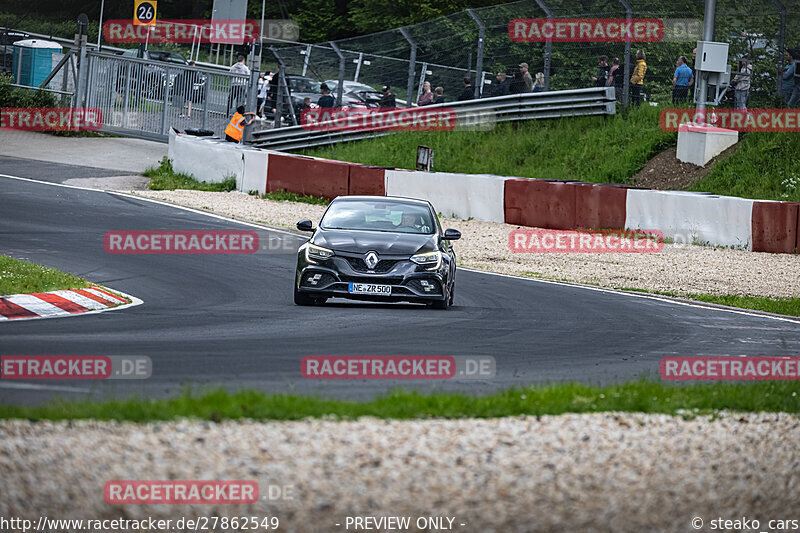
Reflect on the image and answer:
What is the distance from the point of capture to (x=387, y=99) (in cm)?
2997

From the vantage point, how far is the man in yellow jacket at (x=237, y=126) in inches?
1219

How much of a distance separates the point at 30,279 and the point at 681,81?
1740 cm

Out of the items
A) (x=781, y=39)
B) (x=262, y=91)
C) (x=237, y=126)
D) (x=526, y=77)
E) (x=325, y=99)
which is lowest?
(x=237, y=126)

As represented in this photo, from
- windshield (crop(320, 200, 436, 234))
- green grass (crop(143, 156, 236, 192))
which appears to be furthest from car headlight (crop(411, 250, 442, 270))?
green grass (crop(143, 156, 236, 192))

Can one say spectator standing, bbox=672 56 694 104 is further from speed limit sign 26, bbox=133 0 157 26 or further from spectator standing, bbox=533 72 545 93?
speed limit sign 26, bbox=133 0 157 26

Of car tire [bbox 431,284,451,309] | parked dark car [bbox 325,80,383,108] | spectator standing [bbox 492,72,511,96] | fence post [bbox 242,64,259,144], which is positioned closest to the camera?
car tire [bbox 431,284,451,309]

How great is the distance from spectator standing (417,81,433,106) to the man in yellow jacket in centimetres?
494

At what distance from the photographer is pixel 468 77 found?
28.4 m

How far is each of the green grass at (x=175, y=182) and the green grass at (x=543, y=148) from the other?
13.0 ft

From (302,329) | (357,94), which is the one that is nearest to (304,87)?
(357,94)

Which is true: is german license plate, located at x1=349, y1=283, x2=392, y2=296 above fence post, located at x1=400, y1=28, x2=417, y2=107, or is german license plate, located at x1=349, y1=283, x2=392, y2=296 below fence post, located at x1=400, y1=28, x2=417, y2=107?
below

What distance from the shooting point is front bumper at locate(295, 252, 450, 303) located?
13.2 metres

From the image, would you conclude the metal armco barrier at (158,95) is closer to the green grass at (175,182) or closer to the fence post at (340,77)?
the fence post at (340,77)

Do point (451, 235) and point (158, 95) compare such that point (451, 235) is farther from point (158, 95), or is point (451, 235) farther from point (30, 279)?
point (158, 95)
